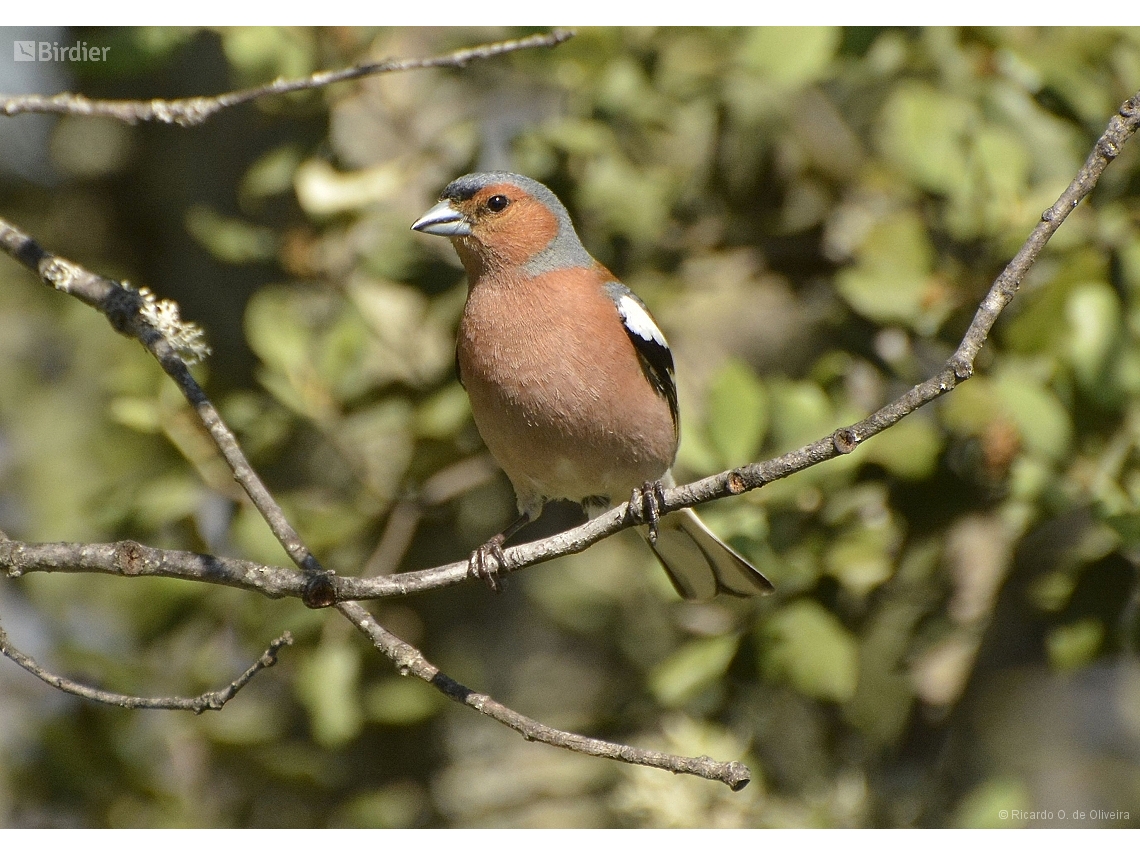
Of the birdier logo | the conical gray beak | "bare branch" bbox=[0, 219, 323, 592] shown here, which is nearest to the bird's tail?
the conical gray beak

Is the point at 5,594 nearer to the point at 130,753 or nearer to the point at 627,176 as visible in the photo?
the point at 130,753

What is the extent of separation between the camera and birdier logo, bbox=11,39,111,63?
4.31m

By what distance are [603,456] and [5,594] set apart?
3.32 m

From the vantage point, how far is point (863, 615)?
472 cm

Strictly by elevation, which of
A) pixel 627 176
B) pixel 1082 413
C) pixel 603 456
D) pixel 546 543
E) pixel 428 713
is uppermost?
pixel 627 176

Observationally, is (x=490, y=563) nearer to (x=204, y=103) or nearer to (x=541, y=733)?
(x=541, y=733)

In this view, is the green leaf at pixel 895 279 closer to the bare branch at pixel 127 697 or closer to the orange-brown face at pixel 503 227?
the orange-brown face at pixel 503 227

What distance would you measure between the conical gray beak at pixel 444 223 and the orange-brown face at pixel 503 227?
24 millimetres

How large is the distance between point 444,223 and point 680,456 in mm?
1256

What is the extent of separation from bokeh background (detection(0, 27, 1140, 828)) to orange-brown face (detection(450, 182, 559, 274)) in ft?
1.78

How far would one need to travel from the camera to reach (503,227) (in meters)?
4.26

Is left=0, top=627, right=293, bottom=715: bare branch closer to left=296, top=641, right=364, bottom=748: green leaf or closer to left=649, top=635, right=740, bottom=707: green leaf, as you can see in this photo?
left=296, top=641, right=364, bottom=748: green leaf

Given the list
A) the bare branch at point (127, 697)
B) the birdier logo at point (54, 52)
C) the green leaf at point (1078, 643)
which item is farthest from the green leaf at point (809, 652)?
the birdier logo at point (54, 52)

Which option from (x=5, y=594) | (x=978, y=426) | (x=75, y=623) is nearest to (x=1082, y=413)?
(x=978, y=426)
